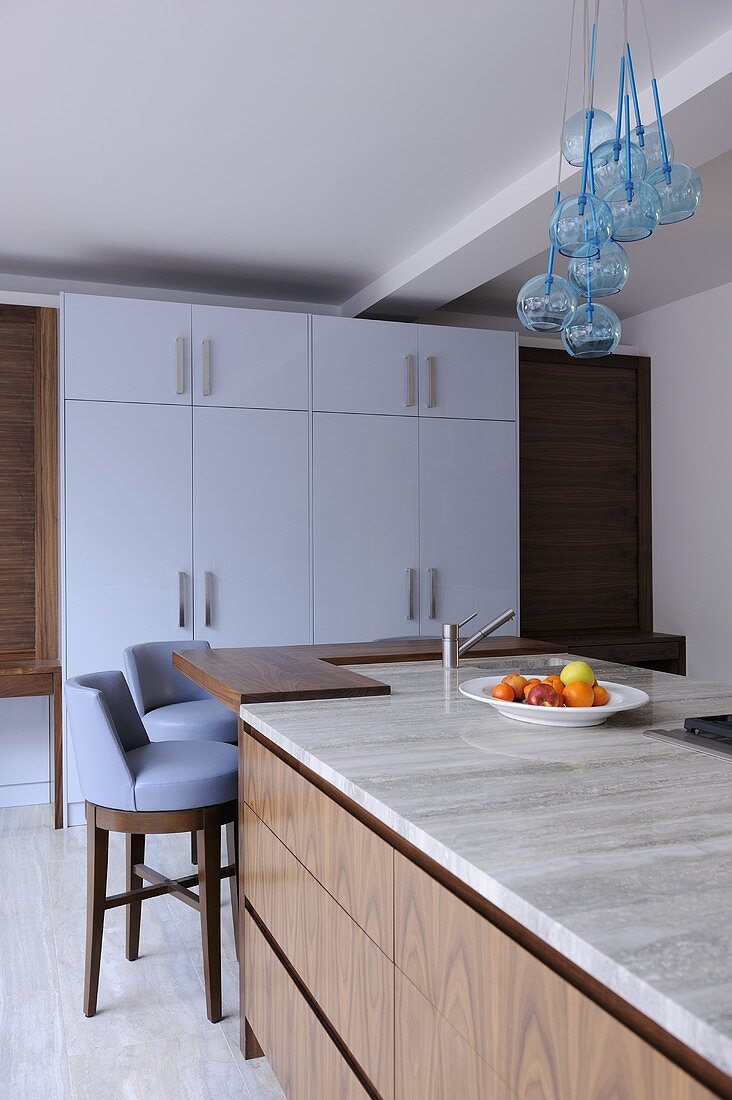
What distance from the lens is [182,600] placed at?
13.6ft

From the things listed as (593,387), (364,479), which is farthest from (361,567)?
(593,387)

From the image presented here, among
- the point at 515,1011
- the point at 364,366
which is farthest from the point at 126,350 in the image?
the point at 515,1011

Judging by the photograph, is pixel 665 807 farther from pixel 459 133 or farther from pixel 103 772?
pixel 459 133

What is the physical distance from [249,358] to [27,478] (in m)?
1.21

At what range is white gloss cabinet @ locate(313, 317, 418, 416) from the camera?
14.3 ft

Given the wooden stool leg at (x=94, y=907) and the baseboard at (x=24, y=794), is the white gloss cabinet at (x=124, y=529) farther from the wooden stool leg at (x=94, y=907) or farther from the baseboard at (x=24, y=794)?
the wooden stool leg at (x=94, y=907)

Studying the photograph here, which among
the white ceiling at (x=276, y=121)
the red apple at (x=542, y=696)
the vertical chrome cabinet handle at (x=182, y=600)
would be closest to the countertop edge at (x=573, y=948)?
the red apple at (x=542, y=696)

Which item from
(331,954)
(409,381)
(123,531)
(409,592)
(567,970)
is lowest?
(331,954)

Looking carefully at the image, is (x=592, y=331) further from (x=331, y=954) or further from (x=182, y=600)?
(x=182, y=600)

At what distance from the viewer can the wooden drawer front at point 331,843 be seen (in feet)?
4.33

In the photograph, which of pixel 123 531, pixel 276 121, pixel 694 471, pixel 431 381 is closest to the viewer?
pixel 276 121

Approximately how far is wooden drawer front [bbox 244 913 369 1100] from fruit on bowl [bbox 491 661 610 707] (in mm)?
725

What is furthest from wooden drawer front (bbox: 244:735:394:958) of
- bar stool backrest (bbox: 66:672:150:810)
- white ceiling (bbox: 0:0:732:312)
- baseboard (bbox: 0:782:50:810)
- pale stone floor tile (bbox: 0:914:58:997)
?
baseboard (bbox: 0:782:50:810)

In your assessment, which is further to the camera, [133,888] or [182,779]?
[133,888]
